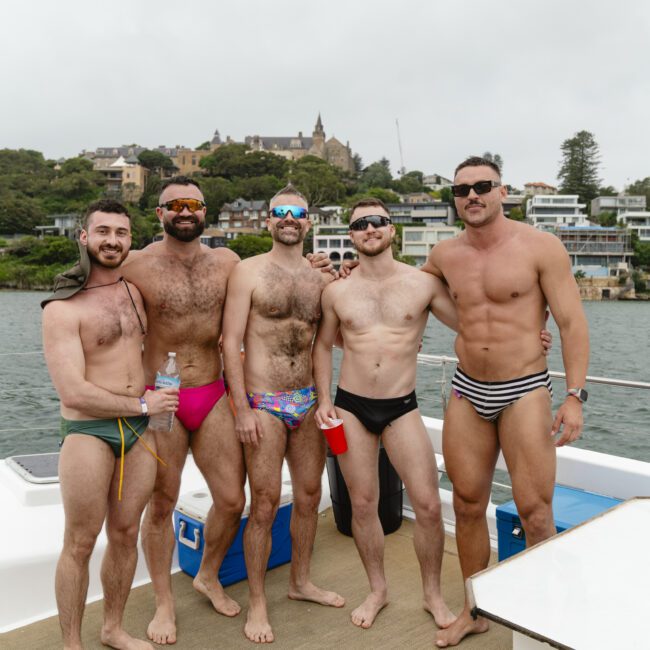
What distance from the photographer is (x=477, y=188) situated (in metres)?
2.98

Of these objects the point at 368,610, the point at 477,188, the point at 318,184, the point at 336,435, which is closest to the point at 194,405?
the point at 336,435

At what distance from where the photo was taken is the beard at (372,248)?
324cm

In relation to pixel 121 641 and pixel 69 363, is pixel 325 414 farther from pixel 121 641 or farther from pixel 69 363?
pixel 121 641

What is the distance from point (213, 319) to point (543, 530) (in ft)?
5.96

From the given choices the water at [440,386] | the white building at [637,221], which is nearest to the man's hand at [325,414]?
the water at [440,386]

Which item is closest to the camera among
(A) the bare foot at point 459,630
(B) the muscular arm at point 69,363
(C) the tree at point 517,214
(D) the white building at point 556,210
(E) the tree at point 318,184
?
(B) the muscular arm at point 69,363

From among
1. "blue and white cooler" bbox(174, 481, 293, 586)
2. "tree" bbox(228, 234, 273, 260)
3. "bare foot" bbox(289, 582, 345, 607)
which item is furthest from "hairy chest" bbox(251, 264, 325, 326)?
"tree" bbox(228, 234, 273, 260)

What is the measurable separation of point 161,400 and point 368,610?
1.48 metres

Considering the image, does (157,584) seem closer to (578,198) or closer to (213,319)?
(213,319)

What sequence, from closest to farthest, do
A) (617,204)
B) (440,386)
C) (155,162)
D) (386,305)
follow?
(386,305) < (440,386) < (617,204) < (155,162)

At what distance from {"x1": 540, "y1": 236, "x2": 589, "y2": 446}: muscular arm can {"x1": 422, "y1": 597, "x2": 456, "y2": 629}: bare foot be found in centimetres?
101

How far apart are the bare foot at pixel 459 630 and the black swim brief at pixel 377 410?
944mm

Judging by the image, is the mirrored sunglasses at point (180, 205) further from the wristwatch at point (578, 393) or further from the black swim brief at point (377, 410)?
the wristwatch at point (578, 393)

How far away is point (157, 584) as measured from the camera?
3.12 m
